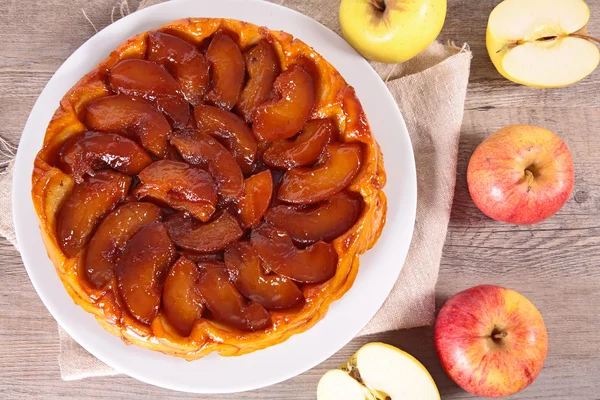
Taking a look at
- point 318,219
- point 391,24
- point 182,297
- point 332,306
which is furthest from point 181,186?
point 391,24

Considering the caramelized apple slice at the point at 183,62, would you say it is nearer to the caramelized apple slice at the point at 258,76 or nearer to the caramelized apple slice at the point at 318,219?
the caramelized apple slice at the point at 258,76

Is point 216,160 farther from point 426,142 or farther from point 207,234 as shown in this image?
point 426,142

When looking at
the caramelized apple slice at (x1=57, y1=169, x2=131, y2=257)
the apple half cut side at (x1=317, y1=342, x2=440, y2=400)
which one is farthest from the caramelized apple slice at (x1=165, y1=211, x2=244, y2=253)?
the apple half cut side at (x1=317, y1=342, x2=440, y2=400)

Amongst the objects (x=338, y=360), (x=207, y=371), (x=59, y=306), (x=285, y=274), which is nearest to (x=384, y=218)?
(x=285, y=274)

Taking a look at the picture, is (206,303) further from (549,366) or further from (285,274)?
(549,366)

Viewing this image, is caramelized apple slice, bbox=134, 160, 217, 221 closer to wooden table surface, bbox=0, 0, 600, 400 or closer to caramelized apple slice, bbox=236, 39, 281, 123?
caramelized apple slice, bbox=236, 39, 281, 123

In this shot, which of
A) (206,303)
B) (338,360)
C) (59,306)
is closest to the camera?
(206,303)
